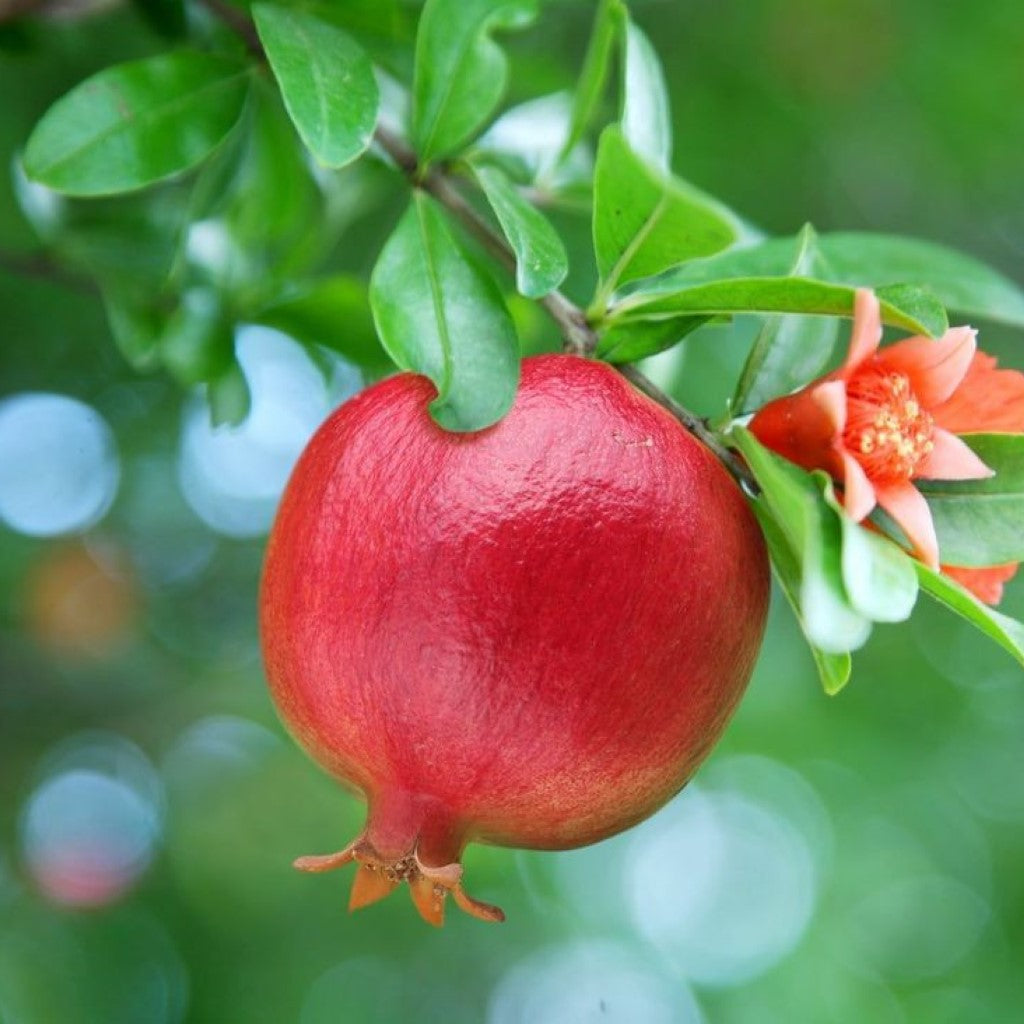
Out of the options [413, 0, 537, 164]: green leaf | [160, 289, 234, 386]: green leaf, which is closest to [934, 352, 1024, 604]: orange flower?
[413, 0, 537, 164]: green leaf

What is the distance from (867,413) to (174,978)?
2.44 meters

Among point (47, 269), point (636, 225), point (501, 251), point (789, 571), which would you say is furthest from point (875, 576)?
point (47, 269)

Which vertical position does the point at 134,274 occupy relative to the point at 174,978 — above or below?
above

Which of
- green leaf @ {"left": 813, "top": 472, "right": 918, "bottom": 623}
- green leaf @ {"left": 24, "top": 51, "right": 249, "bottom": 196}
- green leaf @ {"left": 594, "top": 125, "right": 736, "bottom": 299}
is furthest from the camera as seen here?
green leaf @ {"left": 24, "top": 51, "right": 249, "bottom": 196}

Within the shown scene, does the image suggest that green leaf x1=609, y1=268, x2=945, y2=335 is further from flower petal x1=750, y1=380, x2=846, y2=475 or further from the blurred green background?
the blurred green background

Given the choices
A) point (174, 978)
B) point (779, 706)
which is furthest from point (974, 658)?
point (174, 978)

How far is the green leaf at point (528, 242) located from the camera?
2.20ft

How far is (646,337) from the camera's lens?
721 mm

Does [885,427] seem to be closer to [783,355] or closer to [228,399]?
[783,355]

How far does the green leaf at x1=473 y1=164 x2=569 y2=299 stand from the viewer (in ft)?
2.20

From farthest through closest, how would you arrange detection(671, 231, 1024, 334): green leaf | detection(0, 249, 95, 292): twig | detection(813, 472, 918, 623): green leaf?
1. detection(0, 249, 95, 292): twig
2. detection(671, 231, 1024, 334): green leaf
3. detection(813, 472, 918, 623): green leaf

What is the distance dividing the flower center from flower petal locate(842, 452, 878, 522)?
0.02 m

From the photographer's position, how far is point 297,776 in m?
2.78

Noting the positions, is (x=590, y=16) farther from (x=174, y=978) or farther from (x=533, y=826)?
(x=174, y=978)
